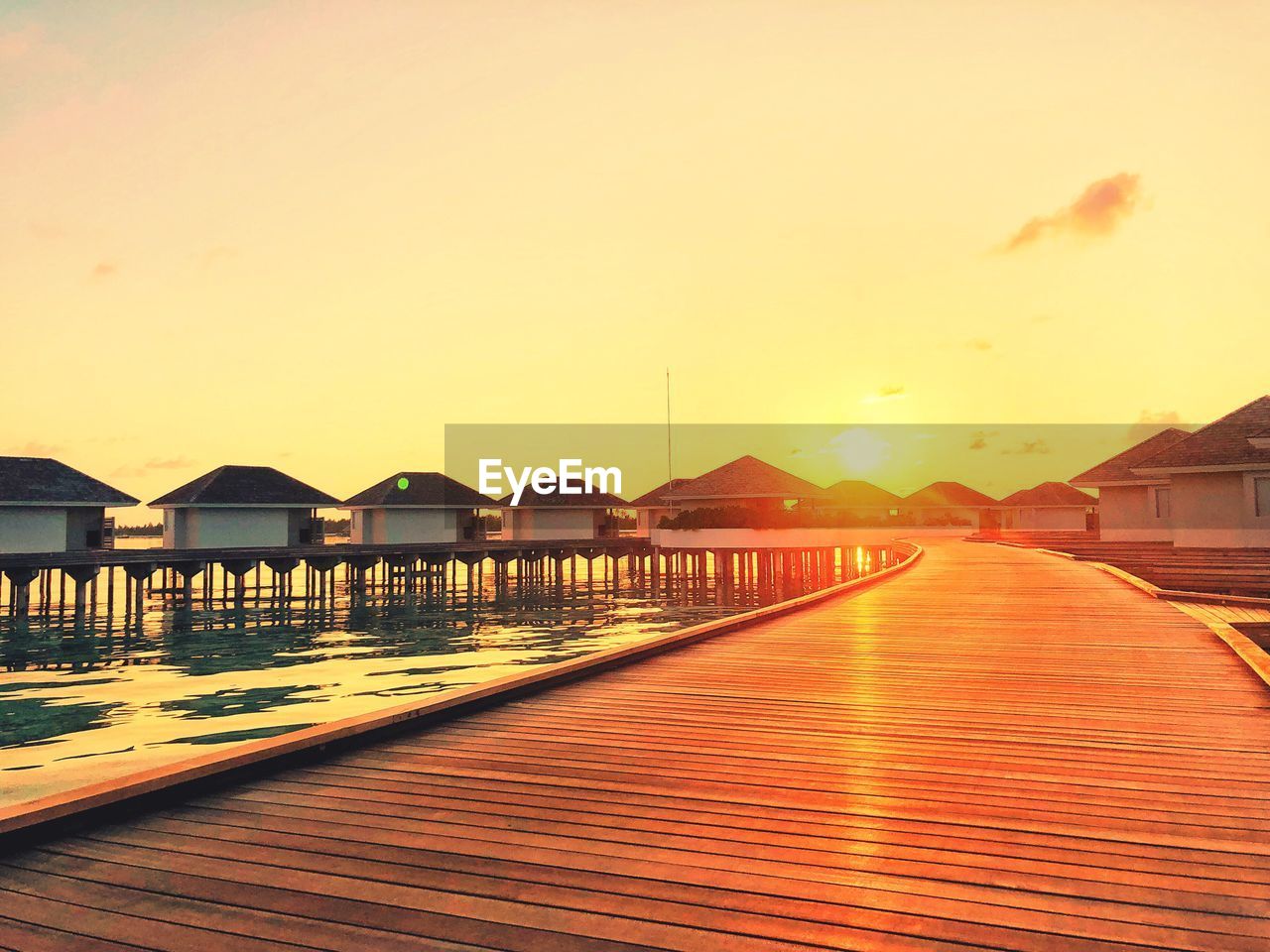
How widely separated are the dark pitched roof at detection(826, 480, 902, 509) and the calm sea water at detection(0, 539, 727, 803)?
38.0m

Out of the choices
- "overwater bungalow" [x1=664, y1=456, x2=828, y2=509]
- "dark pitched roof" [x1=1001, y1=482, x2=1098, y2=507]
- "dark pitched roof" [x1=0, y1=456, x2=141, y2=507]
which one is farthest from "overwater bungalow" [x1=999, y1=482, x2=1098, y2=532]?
"dark pitched roof" [x1=0, y1=456, x2=141, y2=507]

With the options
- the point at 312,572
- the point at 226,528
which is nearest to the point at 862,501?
Result: the point at 312,572

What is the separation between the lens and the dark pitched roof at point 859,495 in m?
72.8

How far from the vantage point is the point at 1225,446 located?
979 inches

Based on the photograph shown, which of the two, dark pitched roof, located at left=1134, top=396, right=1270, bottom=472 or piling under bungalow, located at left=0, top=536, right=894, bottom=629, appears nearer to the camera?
dark pitched roof, located at left=1134, top=396, right=1270, bottom=472

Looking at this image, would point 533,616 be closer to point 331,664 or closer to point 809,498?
point 331,664

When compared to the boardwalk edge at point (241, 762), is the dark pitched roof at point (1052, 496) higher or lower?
higher

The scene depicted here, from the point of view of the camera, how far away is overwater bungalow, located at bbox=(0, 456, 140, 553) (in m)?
34.2

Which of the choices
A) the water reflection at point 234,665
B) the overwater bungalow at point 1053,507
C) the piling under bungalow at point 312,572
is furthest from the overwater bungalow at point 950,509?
the water reflection at point 234,665

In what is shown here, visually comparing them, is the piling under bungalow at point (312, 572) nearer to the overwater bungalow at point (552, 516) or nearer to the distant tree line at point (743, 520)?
the distant tree line at point (743, 520)

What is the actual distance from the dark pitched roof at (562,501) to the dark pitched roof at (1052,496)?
30445mm

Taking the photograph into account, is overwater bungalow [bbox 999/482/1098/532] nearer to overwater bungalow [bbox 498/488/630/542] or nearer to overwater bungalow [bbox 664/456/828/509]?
overwater bungalow [bbox 664/456/828/509]

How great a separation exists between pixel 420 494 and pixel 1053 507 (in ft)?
142

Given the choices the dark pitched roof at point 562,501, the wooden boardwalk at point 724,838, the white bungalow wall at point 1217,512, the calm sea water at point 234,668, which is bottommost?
the calm sea water at point 234,668
